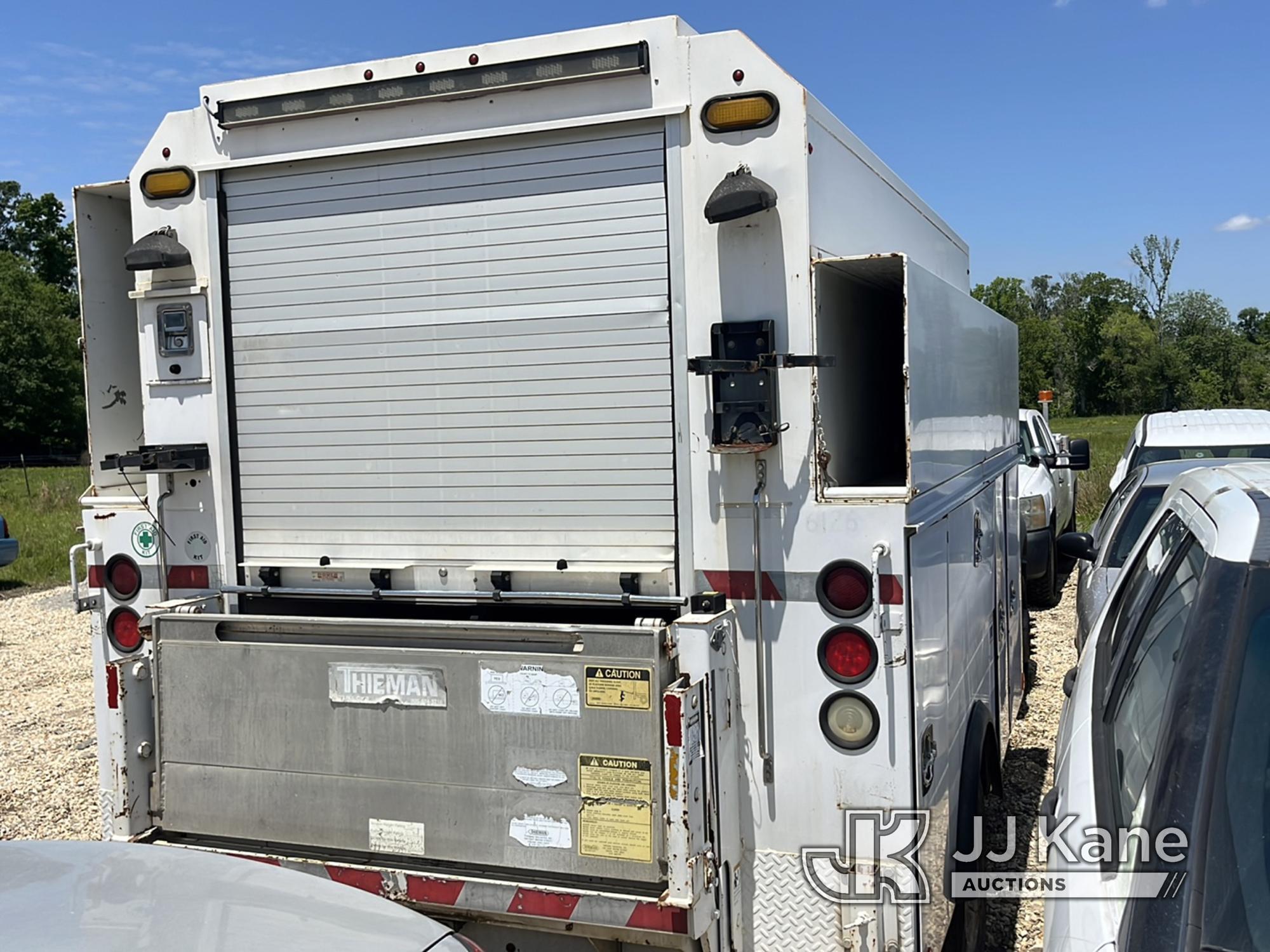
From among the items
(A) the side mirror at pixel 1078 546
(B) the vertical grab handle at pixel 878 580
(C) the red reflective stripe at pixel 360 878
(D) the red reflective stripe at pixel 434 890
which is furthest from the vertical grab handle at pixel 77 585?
(A) the side mirror at pixel 1078 546

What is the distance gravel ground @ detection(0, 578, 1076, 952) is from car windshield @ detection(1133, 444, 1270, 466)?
75.1 inches

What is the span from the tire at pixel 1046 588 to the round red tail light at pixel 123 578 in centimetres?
991

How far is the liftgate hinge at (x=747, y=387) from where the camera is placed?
10.8 feet

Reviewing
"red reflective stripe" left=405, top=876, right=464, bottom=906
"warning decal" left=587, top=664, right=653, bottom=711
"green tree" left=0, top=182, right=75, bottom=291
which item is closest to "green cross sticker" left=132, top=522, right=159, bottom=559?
"red reflective stripe" left=405, top=876, right=464, bottom=906

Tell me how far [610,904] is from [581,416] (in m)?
1.45

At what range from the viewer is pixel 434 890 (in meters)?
3.36

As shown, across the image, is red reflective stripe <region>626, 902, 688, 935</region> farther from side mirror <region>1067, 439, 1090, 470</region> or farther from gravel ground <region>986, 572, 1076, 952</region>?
side mirror <region>1067, 439, 1090, 470</region>

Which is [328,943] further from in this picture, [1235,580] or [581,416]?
[1235,580]

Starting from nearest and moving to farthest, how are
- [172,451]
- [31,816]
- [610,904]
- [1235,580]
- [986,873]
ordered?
[1235,580]
[610,904]
[172,451]
[986,873]
[31,816]

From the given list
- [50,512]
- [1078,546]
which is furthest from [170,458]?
[50,512]

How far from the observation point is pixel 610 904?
10.4 feet

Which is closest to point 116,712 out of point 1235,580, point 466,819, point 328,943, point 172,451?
point 172,451

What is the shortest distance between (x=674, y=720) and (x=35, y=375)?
6064 cm

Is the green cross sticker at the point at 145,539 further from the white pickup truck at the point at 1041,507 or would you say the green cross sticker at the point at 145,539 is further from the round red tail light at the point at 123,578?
the white pickup truck at the point at 1041,507
